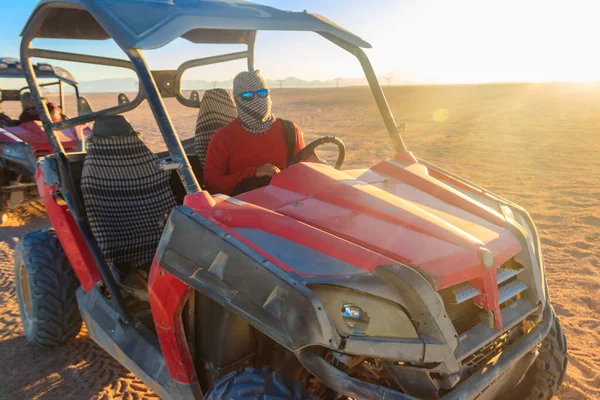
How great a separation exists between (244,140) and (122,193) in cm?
82

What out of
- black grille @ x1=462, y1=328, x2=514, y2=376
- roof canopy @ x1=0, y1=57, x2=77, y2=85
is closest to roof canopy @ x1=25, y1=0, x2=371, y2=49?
black grille @ x1=462, y1=328, x2=514, y2=376

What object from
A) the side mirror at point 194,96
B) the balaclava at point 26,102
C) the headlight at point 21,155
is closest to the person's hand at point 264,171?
the side mirror at point 194,96

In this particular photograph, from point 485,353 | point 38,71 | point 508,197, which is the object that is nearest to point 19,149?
point 38,71

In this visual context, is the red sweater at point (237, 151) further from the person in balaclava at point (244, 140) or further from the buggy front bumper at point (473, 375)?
the buggy front bumper at point (473, 375)

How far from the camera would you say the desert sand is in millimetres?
3025

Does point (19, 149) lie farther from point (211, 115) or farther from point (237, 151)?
point (237, 151)

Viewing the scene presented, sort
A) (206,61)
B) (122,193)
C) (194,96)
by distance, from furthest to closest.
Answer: (194,96)
(206,61)
(122,193)

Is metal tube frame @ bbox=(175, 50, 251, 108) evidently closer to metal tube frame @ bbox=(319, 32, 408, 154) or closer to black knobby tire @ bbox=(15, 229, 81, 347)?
metal tube frame @ bbox=(319, 32, 408, 154)

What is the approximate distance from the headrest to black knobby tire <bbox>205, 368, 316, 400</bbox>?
1.77 m

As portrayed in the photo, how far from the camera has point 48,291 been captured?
123 inches

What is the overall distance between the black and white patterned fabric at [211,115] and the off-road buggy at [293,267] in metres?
0.65

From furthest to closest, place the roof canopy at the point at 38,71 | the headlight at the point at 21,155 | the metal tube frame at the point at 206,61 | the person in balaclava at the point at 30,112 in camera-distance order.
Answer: the person in balaclava at the point at 30,112 → the roof canopy at the point at 38,71 → the headlight at the point at 21,155 → the metal tube frame at the point at 206,61

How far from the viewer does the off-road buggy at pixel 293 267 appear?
1.54 metres

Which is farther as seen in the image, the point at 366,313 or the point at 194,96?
the point at 194,96
